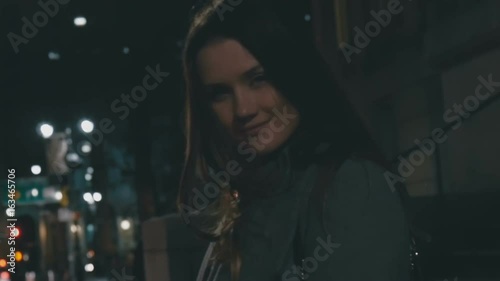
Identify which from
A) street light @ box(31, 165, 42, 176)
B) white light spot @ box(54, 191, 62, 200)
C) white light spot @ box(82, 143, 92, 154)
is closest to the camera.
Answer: street light @ box(31, 165, 42, 176)

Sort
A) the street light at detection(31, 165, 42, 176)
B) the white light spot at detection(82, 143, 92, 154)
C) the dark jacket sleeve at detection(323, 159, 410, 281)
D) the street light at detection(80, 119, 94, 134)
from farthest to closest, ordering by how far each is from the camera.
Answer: the white light spot at detection(82, 143, 92, 154) → the street light at detection(80, 119, 94, 134) → the street light at detection(31, 165, 42, 176) → the dark jacket sleeve at detection(323, 159, 410, 281)

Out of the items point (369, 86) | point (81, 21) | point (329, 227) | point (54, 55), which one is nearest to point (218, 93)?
point (329, 227)

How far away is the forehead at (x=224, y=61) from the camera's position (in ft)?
5.52

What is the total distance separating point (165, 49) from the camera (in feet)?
60.7

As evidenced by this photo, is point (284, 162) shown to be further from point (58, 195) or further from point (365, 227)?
point (58, 195)

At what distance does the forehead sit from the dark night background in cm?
17

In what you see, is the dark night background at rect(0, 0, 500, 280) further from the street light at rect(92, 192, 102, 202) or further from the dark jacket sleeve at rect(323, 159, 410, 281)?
the street light at rect(92, 192, 102, 202)

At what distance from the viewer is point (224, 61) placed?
172cm

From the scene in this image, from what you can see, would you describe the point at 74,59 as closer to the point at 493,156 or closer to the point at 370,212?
the point at 493,156

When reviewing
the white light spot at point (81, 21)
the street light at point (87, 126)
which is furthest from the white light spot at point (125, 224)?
the white light spot at point (81, 21)

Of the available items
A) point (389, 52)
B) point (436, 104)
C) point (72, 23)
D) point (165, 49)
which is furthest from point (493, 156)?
point (72, 23)

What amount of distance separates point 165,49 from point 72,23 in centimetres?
419

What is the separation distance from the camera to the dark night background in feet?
11.6

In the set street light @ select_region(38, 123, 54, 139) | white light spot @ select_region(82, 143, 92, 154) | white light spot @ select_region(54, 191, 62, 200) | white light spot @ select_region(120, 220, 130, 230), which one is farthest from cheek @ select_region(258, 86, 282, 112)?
white light spot @ select_region(120, 220, 130, 230)
